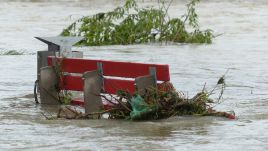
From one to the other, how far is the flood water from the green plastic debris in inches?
4.0

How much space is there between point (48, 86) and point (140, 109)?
2560 millimetres

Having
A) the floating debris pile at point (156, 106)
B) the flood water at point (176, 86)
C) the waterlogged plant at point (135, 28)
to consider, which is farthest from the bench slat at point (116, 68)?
the waterlogged plant at point (135, 28)

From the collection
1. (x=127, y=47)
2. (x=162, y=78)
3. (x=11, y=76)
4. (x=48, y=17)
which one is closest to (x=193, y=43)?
(x=127, y=47)

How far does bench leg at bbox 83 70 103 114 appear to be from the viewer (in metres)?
11.9

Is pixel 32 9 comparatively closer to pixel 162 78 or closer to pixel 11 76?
pixel 11 76

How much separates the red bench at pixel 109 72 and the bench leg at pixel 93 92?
85mm

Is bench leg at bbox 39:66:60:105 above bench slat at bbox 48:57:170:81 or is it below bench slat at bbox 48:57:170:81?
below

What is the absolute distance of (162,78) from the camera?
37.1 ft

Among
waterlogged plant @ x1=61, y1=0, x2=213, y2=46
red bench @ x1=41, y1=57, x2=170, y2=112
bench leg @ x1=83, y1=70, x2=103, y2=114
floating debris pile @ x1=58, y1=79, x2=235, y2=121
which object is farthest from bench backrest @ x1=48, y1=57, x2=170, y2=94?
waterlogged plant @ x1=61, y1=0, x2=213, y2=46

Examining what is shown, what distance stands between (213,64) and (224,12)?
54.1ft

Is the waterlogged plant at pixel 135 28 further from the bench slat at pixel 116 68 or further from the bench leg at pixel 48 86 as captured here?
the bench slat at pixel 116 68

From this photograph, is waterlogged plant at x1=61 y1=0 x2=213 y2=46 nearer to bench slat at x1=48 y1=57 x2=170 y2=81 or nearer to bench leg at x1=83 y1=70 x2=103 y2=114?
bench slat at x1=48 y1=57 x2=170 y2=81

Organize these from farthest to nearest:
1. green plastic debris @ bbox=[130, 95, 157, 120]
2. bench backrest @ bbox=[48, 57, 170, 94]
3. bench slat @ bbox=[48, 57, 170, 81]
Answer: bench backrest @ bbox=[48, 57, 170, 94], bench slat @ bbox=[48, 57, 170, 81], green plastic debris @ bbox=[130, 95, 157, 120]

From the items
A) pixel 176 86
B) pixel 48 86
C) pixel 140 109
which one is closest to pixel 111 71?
pixel 140 109
